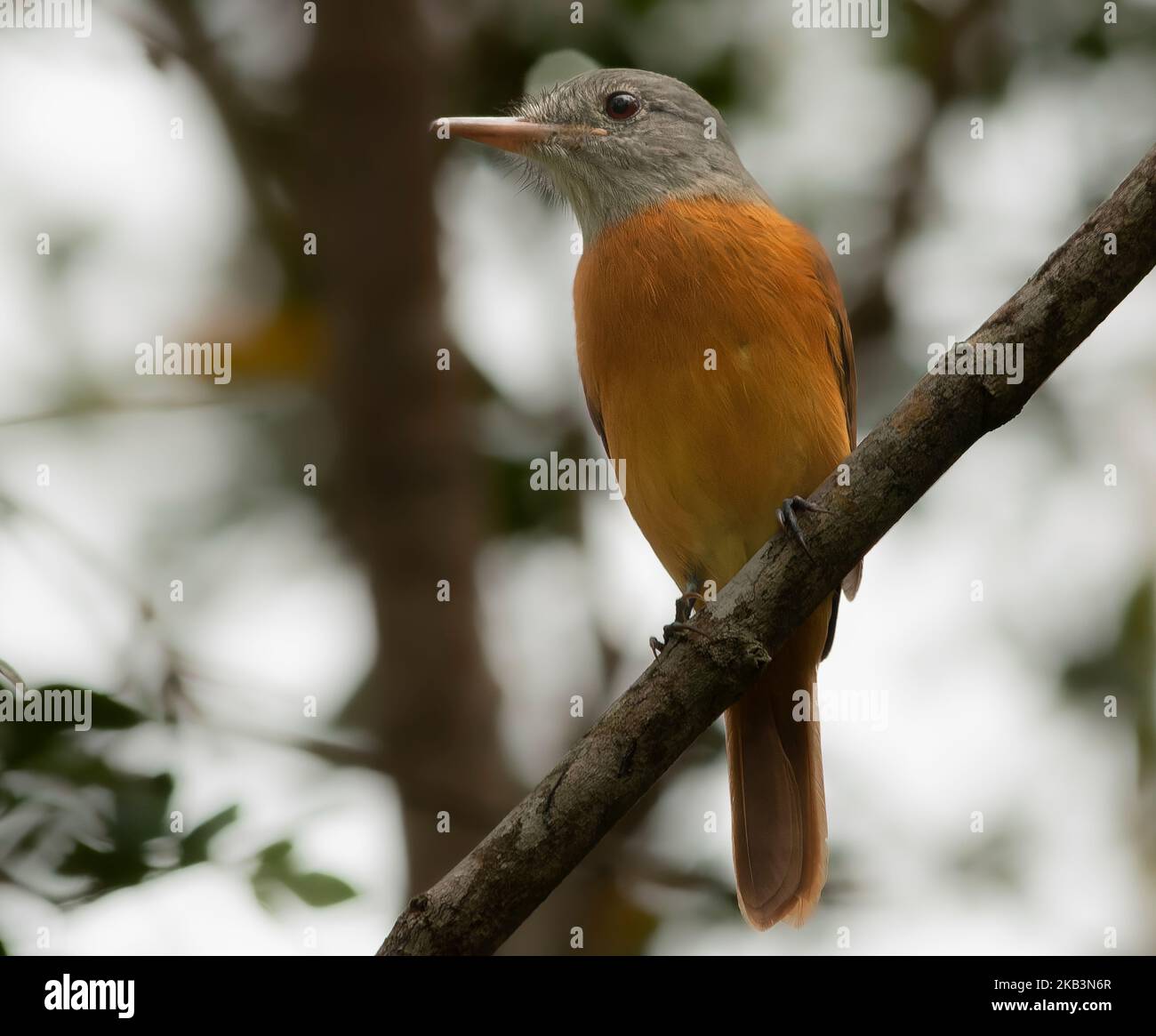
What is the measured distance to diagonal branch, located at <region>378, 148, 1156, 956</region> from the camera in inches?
104

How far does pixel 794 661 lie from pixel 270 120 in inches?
120

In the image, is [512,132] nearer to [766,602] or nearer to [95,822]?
[766,602]

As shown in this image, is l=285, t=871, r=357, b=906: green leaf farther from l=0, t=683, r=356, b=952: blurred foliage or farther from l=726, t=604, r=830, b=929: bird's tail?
l=726, t=604, r=830, b=929: bird's tail

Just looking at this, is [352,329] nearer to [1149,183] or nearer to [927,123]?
[927,123]

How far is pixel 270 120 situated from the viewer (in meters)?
5.52

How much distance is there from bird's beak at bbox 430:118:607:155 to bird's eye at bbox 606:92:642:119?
0.10m

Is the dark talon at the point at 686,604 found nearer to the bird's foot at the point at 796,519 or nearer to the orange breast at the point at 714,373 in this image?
the orange breast at the point at 714,373

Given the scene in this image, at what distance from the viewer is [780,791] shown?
448 centimetres

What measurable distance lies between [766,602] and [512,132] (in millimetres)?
2563

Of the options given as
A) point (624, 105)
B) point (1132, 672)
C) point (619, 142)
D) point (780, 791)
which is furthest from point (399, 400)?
point (1132, 672)

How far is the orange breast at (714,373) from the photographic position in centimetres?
411

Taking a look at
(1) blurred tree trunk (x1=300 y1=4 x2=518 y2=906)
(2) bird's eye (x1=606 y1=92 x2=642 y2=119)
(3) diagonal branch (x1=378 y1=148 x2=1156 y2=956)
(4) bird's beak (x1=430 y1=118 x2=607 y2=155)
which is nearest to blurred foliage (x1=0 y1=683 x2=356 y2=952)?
(3) diagonal branch (x1=378 y1=148 x2=1156 y2=956)

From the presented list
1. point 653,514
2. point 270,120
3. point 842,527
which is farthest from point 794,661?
point 270,120

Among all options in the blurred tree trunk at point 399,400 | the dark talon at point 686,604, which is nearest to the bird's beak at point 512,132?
the blurred tree trunk at point 399,400
